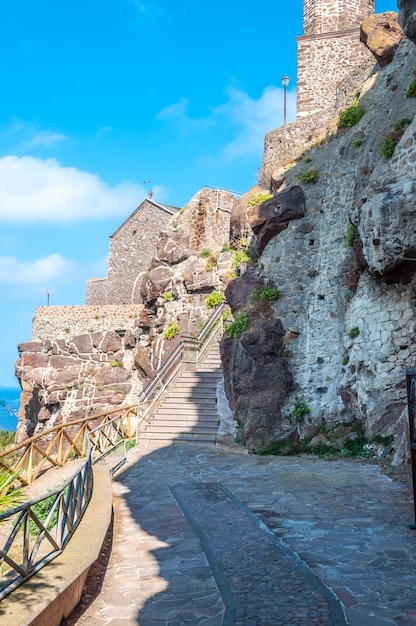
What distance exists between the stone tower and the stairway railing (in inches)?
467

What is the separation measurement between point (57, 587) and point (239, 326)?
13.0 m

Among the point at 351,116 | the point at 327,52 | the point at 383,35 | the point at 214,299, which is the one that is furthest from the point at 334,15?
the point at 214,299

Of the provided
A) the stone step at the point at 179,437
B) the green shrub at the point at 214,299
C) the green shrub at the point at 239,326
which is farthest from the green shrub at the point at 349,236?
the green shrub at the point at 214,299

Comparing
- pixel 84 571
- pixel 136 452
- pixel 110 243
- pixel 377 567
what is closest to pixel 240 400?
pixel 136 452

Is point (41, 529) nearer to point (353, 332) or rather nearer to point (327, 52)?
point (353, 332)

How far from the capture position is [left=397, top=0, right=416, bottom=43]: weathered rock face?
36.9 ft

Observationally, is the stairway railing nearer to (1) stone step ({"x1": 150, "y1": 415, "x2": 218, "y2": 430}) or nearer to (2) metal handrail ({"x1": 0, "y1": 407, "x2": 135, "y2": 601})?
(1) stone step ({"x1": 150, "y1": 415, "x2": 218, "y2": 430})

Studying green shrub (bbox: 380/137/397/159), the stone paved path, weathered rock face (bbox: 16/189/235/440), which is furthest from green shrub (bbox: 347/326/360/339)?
weathered rock face (bbox: 16/189/235/440)

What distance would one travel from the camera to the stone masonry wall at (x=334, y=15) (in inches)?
1166

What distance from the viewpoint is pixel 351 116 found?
58.7ft

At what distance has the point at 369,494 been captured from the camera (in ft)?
30.5

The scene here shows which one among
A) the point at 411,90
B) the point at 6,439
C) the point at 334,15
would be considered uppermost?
the point at 334,15

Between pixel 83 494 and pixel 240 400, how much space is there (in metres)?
9.16

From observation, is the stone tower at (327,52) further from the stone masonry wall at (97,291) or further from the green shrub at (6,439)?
the green shrub at (6,439)
